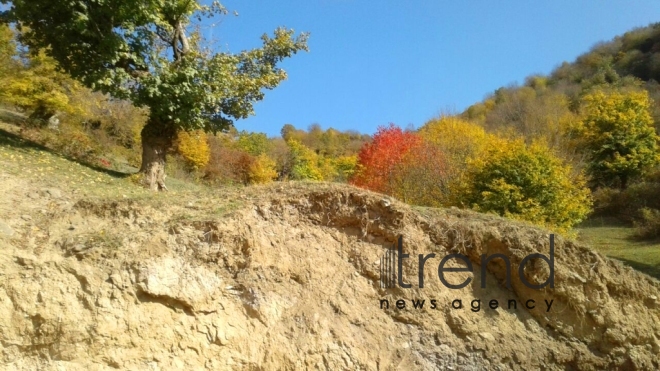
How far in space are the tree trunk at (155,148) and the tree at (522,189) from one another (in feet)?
30.5

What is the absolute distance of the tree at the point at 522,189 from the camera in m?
14.1

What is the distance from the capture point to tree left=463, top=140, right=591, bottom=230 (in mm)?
14086

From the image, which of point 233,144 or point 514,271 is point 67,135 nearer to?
point 514,271

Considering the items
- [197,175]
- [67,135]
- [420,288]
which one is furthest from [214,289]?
[197,175]

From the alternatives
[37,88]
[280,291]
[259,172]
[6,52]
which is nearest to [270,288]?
[280,291]

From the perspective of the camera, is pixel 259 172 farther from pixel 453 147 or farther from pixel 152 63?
pixel 152 63

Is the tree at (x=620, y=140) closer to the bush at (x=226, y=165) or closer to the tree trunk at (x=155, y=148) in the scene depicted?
the bush at (x=226, y=165)

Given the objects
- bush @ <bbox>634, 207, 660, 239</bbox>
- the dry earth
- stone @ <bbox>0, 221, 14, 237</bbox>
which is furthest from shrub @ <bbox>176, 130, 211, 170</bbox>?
bush @ <bbox>634, 207, 660, 239</bbox>

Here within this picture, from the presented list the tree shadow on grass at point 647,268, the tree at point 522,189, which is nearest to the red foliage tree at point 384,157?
the tree at point 522,189

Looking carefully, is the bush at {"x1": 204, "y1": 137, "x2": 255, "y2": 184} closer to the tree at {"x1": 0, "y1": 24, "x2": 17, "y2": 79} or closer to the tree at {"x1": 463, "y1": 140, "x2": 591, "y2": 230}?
the tree at {"x1": 0, "y1": 24, "x2": 17, "y2": 79}

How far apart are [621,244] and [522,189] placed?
30.1ft

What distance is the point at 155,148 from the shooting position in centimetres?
1141

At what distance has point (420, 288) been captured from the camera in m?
8.02

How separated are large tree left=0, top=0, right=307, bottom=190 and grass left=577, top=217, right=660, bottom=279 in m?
10.3
